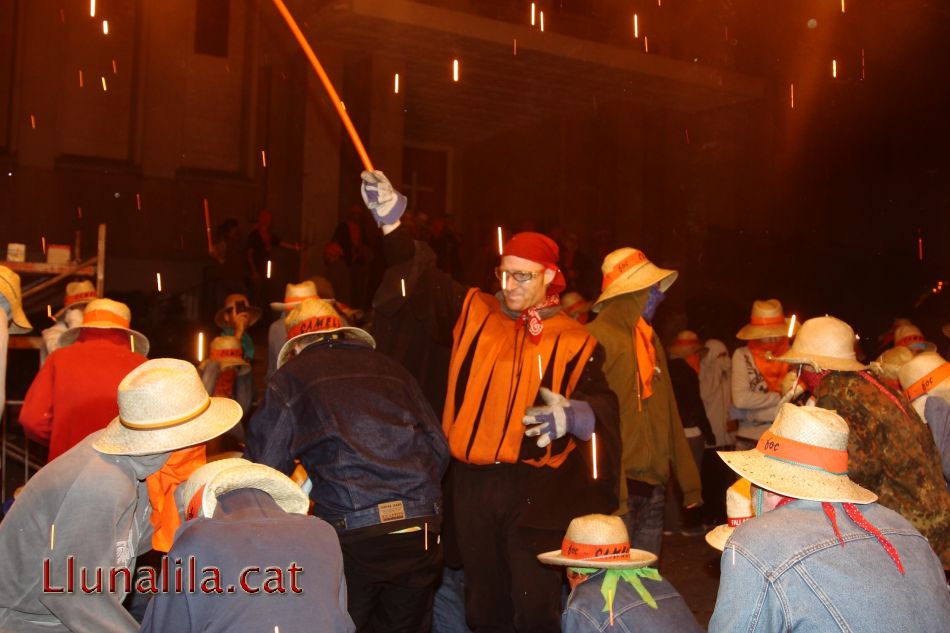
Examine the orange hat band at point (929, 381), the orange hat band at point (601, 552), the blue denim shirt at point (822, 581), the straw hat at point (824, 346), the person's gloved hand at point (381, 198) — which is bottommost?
the orange hat band at point (601, 552)

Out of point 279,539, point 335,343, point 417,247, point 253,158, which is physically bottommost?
point 279,539

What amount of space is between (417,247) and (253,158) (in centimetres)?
1294

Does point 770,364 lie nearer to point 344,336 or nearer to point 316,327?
point 344,336

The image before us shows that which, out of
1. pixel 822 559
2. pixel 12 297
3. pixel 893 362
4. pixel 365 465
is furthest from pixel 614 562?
pixel 893 362

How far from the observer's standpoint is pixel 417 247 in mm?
4668

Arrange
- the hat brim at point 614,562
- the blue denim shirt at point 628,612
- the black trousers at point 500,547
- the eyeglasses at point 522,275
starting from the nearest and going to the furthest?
the blue denim shirt at point 628,612
the hat brim at point 614,562
the black trousers at point 500,547
the eyeglasses at point 522,275

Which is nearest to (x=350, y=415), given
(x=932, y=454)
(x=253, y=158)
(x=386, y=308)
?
(x=386, y=308)

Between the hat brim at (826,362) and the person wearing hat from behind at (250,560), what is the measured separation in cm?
239

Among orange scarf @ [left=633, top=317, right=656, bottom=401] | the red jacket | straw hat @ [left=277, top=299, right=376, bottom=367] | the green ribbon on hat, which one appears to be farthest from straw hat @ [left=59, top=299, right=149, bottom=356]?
the green ribbon on hat

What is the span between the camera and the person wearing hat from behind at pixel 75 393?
15.6 ft

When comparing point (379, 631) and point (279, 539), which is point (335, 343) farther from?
point (279, 539)

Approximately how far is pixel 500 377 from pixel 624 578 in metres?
1.20

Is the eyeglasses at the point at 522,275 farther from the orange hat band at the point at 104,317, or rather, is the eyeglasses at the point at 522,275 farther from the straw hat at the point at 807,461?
the orange hat band at the point at 104,317

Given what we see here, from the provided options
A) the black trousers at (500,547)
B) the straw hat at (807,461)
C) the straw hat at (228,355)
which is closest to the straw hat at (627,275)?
the black trousers at (500,547)
